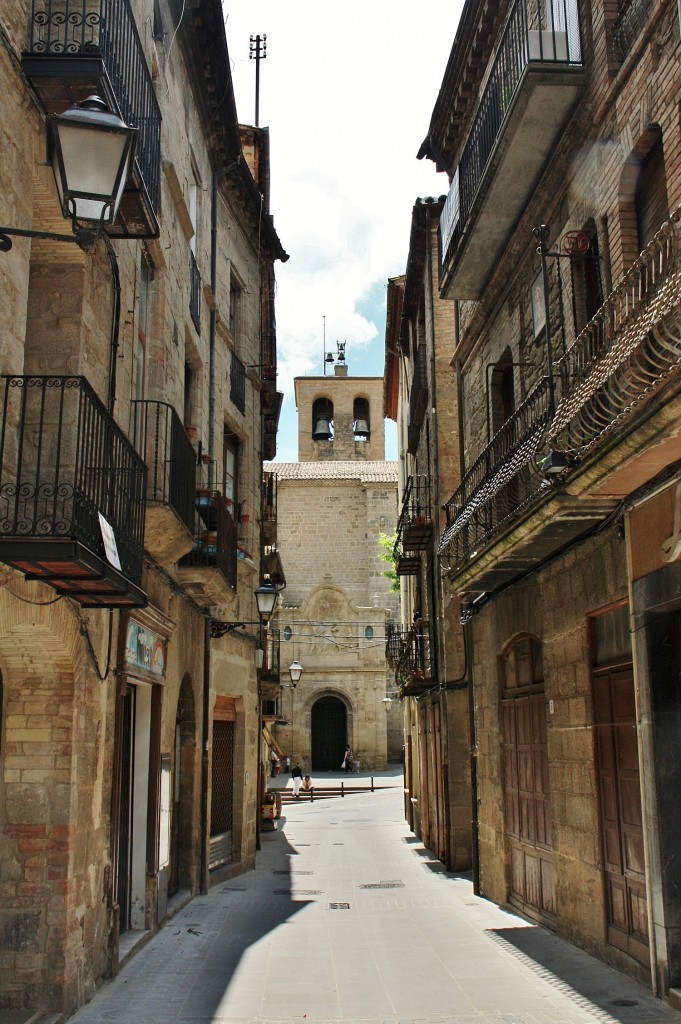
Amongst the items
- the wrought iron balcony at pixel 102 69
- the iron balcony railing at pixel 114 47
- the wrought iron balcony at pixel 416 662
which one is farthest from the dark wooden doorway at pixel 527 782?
the iron balcony railing at pixel 114 47

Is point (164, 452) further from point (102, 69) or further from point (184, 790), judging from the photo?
point (184, 790)

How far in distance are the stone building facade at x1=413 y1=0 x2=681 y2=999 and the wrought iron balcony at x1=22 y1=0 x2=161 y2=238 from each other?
3.34 metres

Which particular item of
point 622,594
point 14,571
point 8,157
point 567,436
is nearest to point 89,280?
point 8,157

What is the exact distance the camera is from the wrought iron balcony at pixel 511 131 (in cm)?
906

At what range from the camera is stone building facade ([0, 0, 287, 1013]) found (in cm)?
638

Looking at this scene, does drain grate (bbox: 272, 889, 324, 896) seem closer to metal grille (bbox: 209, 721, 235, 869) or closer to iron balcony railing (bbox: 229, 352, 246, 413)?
metal grille (bbox: 209, 721, 235, 869)

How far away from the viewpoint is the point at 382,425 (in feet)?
180

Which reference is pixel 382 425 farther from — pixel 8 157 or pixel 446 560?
pixel 8 157

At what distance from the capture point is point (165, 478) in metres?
10.1

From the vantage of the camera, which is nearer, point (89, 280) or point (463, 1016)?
point (463, 1016)

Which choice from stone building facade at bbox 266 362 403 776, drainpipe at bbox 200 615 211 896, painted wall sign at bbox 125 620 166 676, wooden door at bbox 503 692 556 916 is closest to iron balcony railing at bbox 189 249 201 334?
drainpipe at bbox 200 615 211 896

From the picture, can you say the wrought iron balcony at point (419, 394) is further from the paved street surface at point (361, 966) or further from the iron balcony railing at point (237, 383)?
the paved street surface at point (361, 966)

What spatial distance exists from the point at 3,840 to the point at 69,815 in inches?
18.7

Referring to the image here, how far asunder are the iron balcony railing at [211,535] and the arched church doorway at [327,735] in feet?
102
